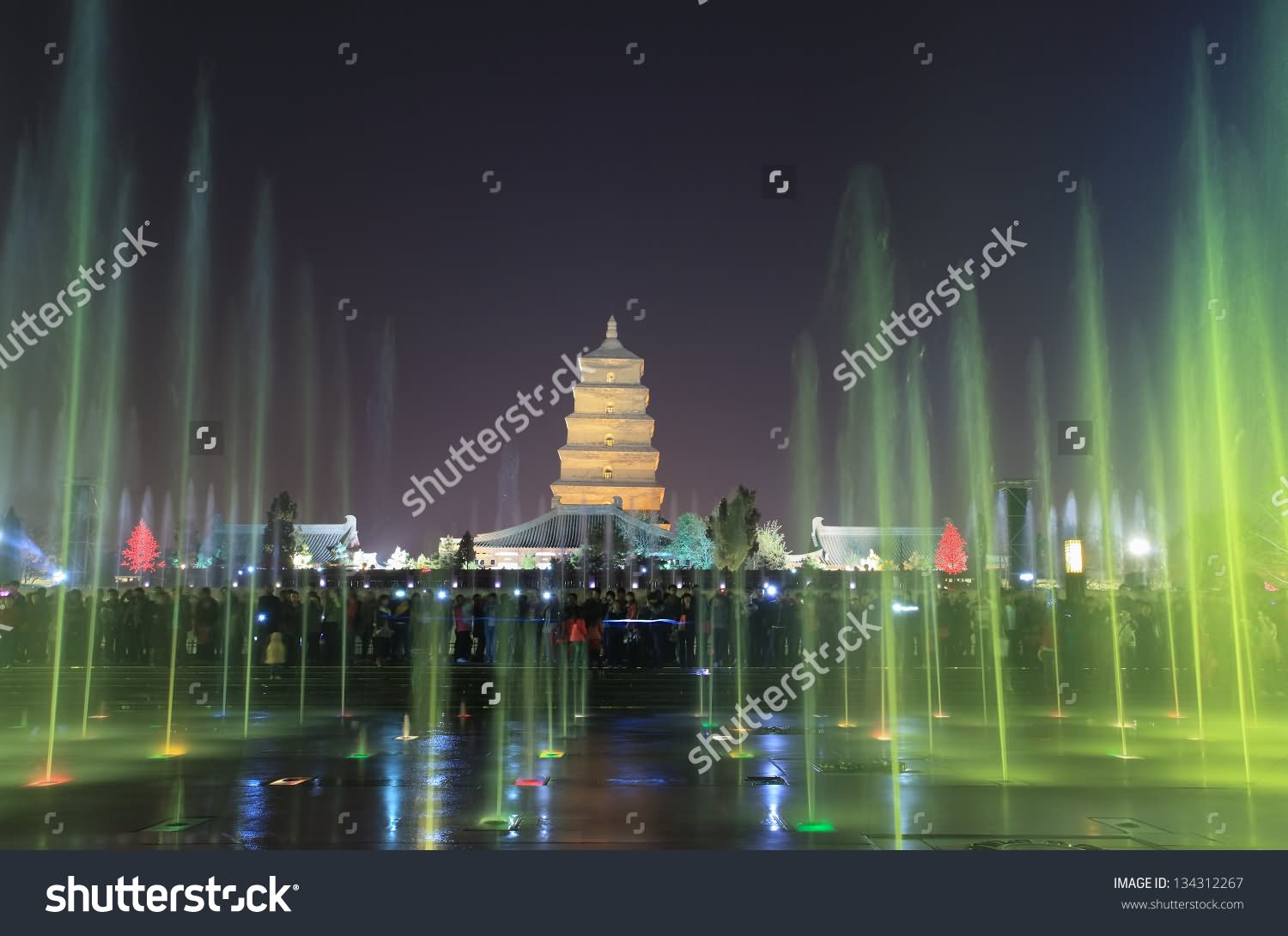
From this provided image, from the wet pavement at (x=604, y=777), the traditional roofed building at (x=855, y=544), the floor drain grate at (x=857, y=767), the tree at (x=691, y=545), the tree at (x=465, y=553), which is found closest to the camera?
the wet pavement at (x=604, y=777)

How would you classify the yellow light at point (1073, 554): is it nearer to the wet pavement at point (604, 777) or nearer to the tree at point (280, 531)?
the wet pavement at point (604, 777)

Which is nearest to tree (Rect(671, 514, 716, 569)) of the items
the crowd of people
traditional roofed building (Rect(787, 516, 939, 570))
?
traditional roofed building (Rect(787, 516, 939, 570))

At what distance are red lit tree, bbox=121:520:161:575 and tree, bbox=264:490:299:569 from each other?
822 centimetres

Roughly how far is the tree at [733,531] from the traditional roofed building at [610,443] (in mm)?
12448

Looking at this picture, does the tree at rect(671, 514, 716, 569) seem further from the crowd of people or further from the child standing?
the child standing

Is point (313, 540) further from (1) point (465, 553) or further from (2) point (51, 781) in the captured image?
(2) point (51, 781)

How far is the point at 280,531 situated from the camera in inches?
3095

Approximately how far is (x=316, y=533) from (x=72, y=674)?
79.5 metres

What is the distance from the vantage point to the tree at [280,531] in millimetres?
77500

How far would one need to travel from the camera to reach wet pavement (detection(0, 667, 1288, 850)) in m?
6.34

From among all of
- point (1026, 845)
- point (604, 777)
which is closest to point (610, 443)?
point (604, 777)

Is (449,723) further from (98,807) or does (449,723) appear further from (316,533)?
(316,533)

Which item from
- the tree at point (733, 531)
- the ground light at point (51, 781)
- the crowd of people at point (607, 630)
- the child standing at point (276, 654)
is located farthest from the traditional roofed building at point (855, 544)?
the ground light at point (51, 781)

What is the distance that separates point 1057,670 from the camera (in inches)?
672
